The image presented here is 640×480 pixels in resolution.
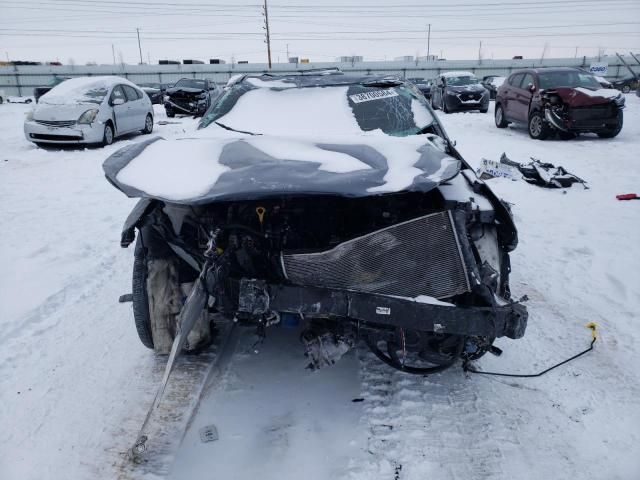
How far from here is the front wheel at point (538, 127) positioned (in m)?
11.0

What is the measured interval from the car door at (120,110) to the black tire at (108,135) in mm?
222

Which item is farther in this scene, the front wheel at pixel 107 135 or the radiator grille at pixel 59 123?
the front wheel at pixel 107 135

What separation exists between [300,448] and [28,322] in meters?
2.36

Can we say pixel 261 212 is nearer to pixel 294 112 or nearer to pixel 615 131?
pixel 294 112

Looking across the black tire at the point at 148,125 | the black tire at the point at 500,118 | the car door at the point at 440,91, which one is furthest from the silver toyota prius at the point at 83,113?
the car door at the point at 440,91

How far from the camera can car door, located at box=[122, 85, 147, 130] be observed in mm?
11922

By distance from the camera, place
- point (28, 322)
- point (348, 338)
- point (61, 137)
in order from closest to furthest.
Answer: point (348, 338) < point (28, 322) < point (61, 137)

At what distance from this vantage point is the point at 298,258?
2.39m

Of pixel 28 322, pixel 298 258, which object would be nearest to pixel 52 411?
pixel 28 322

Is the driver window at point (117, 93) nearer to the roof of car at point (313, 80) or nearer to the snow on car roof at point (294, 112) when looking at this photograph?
the roof of car at point (313, 80)

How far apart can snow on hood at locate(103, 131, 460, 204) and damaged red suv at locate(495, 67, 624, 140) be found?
903 centimetres

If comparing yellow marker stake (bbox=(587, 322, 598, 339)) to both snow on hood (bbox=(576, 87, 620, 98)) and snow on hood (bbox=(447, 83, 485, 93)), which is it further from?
snow on hood (bbox=(447, 83, 485, 93))

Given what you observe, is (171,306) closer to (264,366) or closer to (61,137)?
(264,366)

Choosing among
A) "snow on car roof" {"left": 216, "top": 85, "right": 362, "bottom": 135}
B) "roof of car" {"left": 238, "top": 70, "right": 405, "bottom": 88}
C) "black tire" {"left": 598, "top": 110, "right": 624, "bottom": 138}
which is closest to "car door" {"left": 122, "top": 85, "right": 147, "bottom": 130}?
"roof of car" {"left": 238, "top": 70, "right": 405, "bottom": 88}
